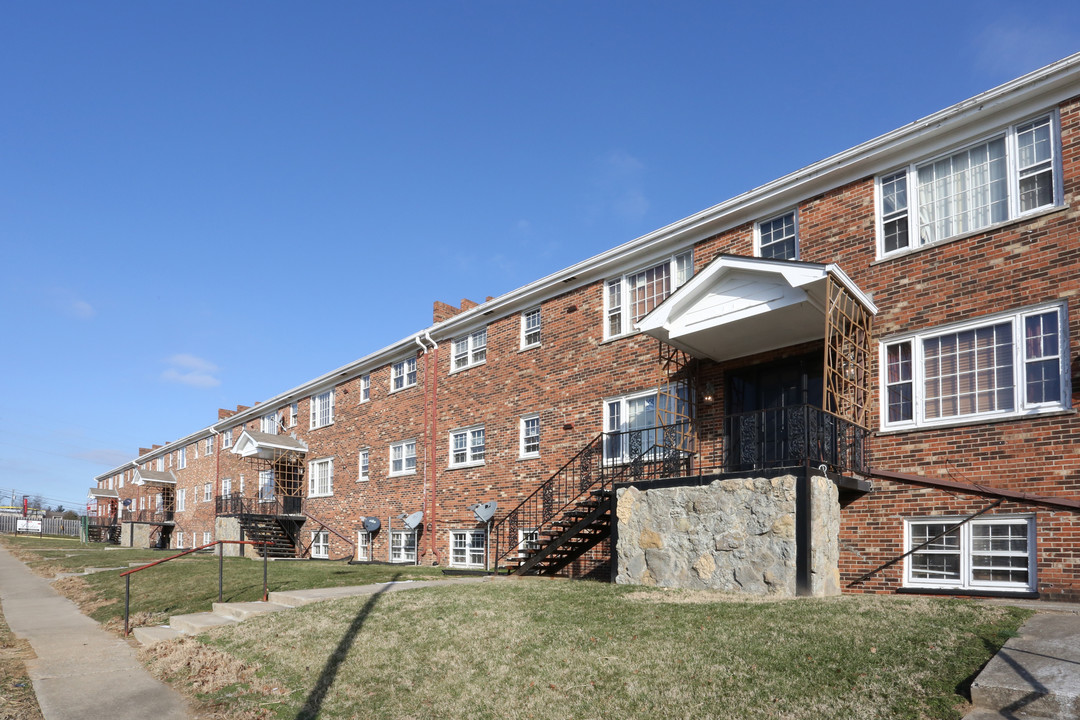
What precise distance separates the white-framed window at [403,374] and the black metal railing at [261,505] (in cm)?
787

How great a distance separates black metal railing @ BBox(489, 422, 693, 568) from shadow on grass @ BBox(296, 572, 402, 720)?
5.04 metres

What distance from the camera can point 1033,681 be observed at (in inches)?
220

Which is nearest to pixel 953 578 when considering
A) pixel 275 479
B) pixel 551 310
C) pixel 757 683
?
pixel 757 683

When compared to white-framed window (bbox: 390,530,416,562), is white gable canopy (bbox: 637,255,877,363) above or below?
above

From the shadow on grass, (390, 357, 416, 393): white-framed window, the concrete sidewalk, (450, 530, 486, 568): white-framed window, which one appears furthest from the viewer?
(390, 357, 416, 393): white-framed window

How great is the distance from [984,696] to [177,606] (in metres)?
12.8

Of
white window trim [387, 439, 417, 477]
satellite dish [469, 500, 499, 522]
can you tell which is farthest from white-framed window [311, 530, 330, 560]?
satellite dish [469, 500, 499, 522]

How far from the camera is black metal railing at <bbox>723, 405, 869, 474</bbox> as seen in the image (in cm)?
1105

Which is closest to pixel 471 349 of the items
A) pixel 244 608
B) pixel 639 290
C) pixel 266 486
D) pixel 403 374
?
pixel 403 374

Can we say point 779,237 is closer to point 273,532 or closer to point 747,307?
point 747,307

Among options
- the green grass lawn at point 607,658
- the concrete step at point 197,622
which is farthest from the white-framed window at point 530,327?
the concrete step at point 197,622

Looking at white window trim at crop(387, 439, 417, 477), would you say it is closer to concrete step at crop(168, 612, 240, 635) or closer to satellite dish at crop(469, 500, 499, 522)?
satellite dish at crop(469, 500, 499, 522)

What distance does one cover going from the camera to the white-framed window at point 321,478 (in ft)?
92.8

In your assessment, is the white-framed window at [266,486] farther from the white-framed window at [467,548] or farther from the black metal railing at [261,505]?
the white-framed window at [467,548]
